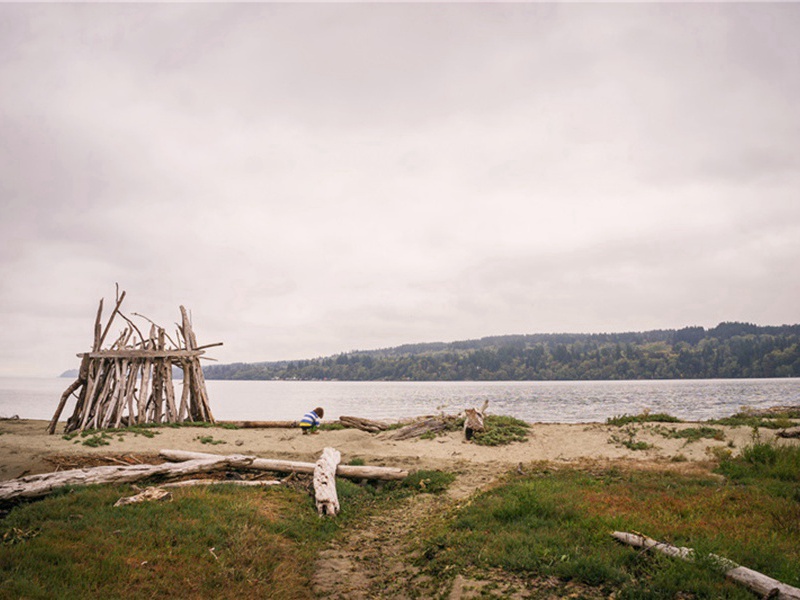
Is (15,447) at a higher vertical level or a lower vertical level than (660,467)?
higher

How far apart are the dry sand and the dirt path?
406 cm

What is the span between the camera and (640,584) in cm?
572

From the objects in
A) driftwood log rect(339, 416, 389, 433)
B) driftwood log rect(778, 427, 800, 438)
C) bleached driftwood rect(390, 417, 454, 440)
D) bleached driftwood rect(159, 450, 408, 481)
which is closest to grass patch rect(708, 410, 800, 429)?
driftwood log rect(778, 427, 800, 438)

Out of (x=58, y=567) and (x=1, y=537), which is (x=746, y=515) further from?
(x=1, y=537)

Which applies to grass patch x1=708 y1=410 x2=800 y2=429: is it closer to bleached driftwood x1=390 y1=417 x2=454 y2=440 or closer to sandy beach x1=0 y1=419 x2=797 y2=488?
sandy beach x1=0 y1=419 x2=797 y2=488

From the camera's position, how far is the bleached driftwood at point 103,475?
29.6ft

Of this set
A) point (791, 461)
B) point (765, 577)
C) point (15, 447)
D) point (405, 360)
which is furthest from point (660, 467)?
point (405, 360)

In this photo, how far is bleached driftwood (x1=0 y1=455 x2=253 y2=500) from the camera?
29.6ft

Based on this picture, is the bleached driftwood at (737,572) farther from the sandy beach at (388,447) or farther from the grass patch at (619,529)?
the sandy beach at (388,447)

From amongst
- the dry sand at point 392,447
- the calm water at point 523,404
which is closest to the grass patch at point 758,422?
the dry sand at point 392,447

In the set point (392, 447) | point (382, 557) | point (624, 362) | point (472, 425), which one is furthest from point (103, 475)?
point (624, 362)

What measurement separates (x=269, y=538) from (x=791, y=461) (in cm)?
1151

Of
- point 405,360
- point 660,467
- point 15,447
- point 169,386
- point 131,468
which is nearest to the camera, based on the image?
point 131,468

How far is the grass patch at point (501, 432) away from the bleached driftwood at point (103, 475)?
32.3 feet
